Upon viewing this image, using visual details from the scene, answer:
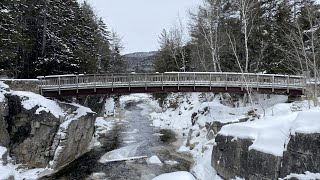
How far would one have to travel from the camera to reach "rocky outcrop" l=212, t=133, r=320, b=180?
34.0ft

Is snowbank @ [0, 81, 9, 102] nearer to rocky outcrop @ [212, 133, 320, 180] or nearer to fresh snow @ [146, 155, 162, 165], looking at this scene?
fresh snow @ [146, 155, 162, 165]

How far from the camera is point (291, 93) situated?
94.8 feet

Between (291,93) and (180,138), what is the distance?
11.0m

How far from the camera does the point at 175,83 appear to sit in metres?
28.3

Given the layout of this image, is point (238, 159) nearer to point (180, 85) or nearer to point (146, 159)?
point (146, 159)

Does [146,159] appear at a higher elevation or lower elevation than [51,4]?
lower

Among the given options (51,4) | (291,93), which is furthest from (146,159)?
(51,4)

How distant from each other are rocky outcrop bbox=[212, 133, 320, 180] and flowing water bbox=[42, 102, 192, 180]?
5.20 metres

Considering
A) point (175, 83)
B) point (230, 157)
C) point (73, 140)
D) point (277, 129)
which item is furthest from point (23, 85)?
point (277, 129)

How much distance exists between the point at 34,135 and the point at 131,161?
6.85 metres

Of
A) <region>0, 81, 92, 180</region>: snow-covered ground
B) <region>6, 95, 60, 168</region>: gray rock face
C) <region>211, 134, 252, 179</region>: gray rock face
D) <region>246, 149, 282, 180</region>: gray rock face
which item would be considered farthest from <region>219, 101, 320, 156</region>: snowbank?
<region>6, 95, 60, 168</region>: gray rock face

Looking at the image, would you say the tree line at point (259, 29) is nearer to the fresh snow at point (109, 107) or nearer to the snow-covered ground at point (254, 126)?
the snow-covered ground at point (254, 126)

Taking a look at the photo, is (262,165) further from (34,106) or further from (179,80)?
(179,80)

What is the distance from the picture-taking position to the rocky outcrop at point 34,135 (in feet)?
71.2
